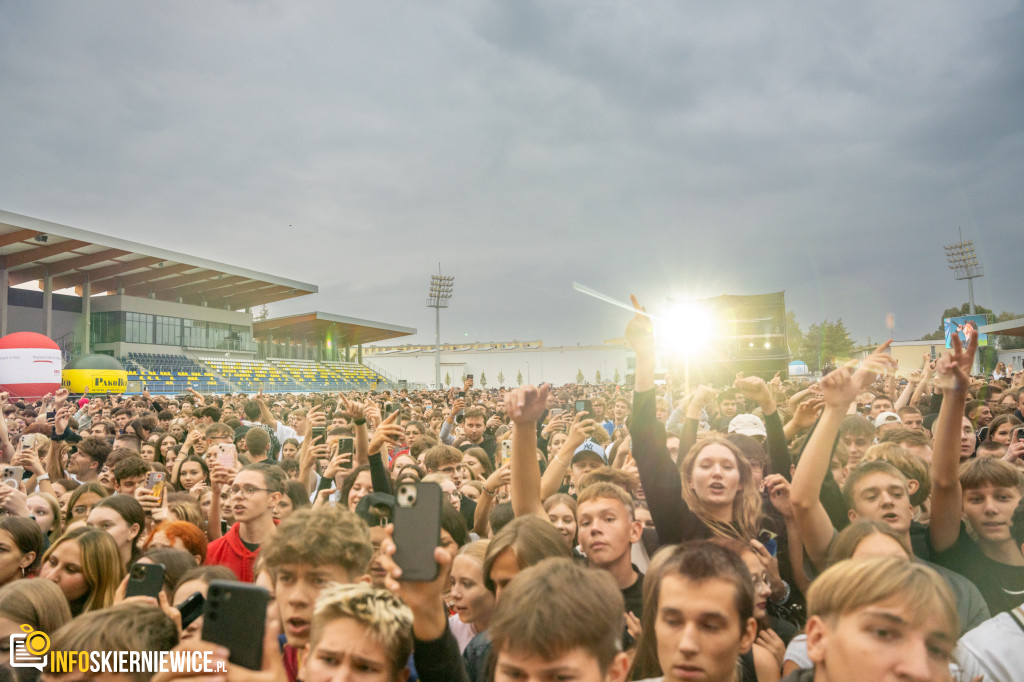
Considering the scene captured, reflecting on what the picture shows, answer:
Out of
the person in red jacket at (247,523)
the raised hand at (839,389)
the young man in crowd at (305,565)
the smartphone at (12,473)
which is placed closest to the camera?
the young man in crowd at (305,565)

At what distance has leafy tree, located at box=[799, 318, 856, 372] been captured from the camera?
62375 millimetres

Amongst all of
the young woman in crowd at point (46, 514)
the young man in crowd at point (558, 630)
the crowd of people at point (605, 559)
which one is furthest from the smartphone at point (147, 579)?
the young woman in crowd at point (46, 514)

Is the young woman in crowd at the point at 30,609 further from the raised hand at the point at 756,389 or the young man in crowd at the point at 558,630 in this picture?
the raised hand at the point at 756,389

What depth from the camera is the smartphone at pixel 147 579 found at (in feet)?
7.33

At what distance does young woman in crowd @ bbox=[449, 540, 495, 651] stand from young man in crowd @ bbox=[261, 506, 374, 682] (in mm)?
537

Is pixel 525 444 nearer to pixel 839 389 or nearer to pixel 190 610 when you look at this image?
pixel 839 389

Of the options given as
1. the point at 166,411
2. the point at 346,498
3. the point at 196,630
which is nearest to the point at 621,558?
the point at 196,630

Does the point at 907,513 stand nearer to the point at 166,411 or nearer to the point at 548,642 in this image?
the point at 548,642

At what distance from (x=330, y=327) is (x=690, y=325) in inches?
2015

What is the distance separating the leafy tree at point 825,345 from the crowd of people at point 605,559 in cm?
6082

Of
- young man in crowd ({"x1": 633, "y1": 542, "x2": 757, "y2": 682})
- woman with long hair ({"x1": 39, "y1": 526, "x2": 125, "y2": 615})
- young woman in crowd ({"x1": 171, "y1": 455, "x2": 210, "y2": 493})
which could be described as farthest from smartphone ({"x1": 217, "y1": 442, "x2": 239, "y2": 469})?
young man in crowd ({"x1": 633, "y1": 542, "x2": 757, "y2": 682})

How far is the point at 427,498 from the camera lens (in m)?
1.95

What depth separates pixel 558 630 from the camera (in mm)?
2035

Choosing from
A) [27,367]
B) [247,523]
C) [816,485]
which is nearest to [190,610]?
[247,523]
